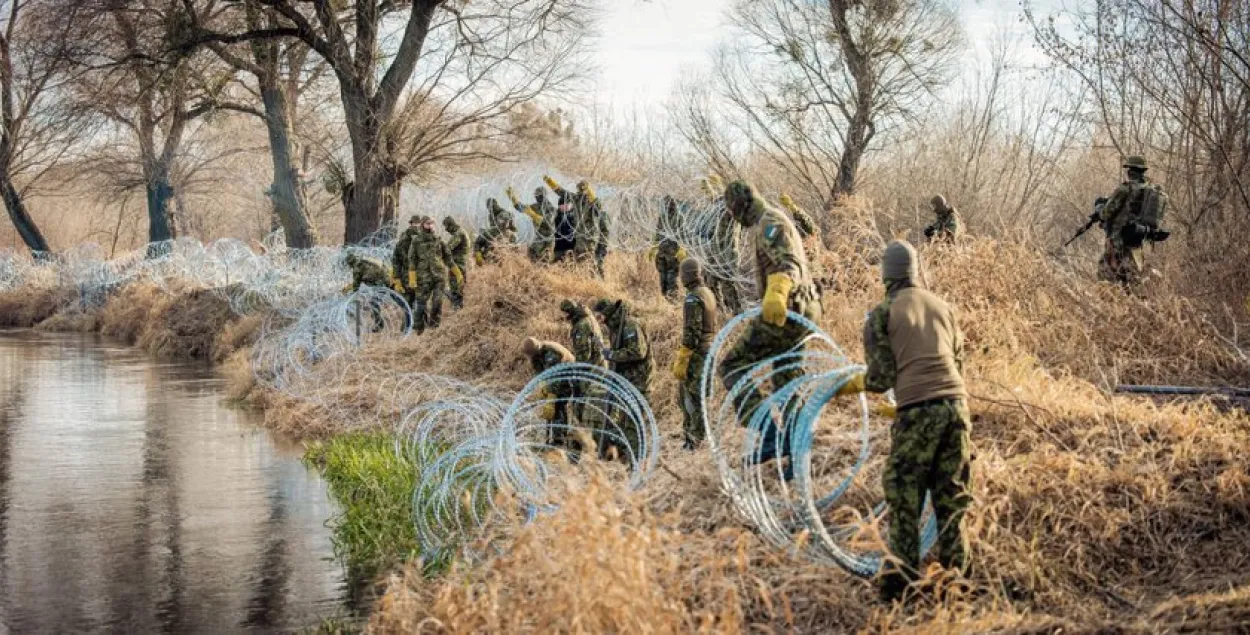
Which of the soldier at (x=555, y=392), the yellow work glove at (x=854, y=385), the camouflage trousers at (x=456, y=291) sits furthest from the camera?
the camouflage trousers at (x=456, y=291)

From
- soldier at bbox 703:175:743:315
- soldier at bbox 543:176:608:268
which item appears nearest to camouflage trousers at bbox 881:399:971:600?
soldier at bbox 703:175:743:315

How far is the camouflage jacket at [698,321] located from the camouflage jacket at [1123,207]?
4646mm

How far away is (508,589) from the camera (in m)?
6.47

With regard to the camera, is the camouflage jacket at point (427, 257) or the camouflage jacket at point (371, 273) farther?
the camouflage jacket at point (371, 273)

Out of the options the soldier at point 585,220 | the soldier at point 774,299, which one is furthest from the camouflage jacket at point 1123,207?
the soldier at point 585,220

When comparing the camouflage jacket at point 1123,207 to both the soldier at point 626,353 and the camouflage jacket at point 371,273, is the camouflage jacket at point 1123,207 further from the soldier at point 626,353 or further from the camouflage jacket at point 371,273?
the camouflage jacket at point 371,273

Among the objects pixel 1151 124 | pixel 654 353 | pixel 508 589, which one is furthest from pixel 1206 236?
pixel 508 589

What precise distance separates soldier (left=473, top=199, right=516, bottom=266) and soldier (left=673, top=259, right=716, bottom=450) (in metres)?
11.6

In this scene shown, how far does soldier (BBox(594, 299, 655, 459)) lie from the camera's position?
10.5 m

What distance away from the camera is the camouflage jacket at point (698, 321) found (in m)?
9.75

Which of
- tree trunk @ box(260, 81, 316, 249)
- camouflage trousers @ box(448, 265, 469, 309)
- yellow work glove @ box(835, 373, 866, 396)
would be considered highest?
tree trunk @ box(260, 81, 316, 249)

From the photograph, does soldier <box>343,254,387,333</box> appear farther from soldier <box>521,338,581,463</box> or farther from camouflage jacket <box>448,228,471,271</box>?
soldier <box>521,338,581,463</box>

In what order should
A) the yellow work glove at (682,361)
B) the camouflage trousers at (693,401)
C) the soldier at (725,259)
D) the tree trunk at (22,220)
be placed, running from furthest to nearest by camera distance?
the tree trunk at (22,220) < the soldier at (725,259) < the camouflage trousers at (693,401) < the yellow work glove at (682,361)

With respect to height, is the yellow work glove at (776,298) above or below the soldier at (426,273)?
below
